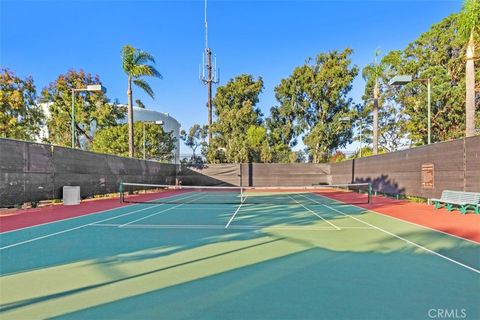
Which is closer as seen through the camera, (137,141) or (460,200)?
(460,200)

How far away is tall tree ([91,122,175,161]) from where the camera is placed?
1166 inches

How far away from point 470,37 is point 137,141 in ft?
95.3

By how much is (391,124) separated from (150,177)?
2510cm

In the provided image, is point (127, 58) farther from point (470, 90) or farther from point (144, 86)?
point (470, 90)

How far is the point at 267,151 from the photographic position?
105ft

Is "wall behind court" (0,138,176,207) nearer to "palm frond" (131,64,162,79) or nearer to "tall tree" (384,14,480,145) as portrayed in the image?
"palm frond" (131,64,162,79)

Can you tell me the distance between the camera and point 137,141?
3312 centimetres

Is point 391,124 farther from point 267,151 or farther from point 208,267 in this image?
point 208,267

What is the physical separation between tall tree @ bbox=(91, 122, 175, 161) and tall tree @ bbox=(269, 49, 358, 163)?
12978mm

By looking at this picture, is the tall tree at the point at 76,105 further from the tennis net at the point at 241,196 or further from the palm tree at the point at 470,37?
the palm tree at the point at 470,37

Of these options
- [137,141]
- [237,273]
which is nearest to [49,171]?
[237,273]

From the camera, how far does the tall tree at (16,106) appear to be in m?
20.2

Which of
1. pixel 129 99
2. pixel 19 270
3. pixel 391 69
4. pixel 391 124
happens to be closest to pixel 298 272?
pixel 19 270

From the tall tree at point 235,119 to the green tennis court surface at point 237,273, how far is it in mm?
24122
